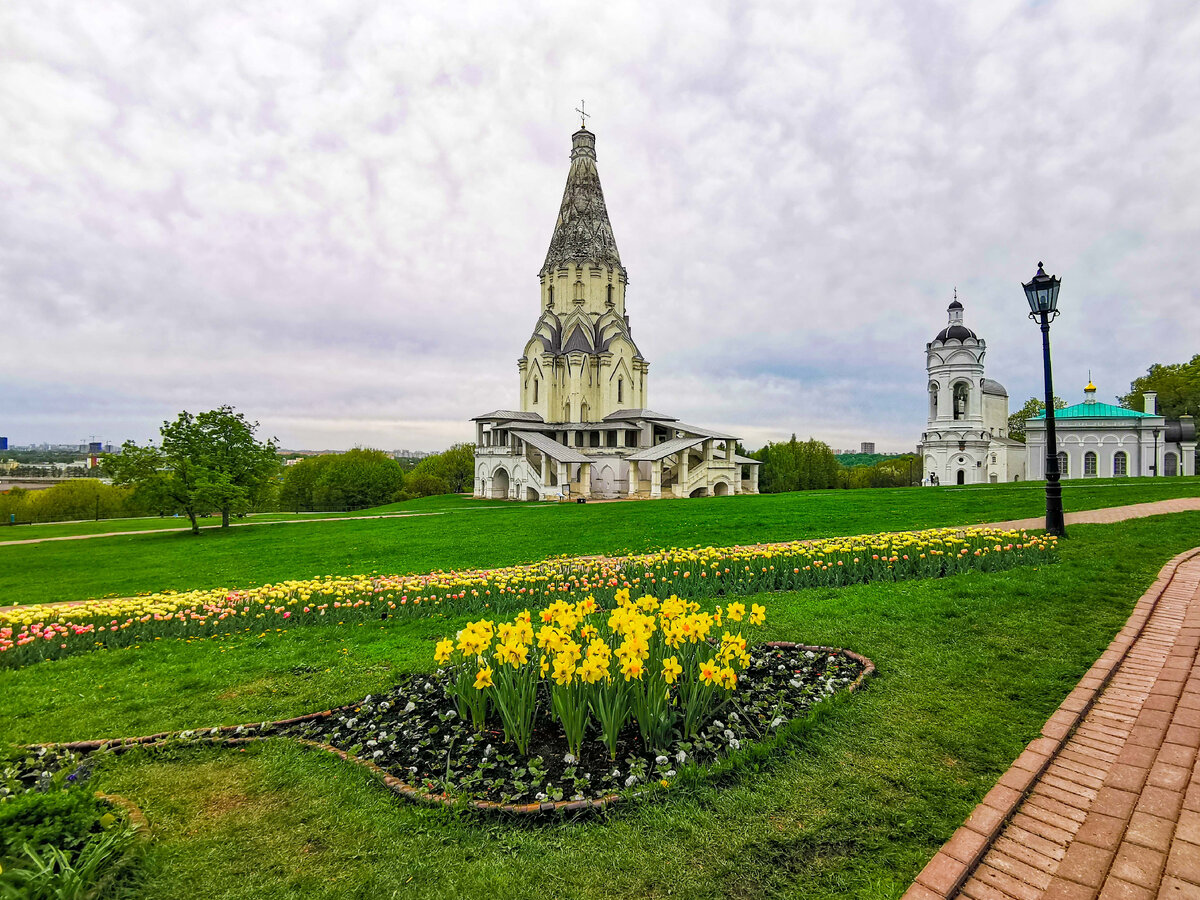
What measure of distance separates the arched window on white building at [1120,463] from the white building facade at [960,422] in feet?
17.9

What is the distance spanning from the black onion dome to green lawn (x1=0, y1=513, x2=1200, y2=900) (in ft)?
145

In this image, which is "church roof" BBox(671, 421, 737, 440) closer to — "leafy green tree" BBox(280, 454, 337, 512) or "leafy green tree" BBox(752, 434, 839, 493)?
"leafy green tree" BBox(752, 434, 839, 493)

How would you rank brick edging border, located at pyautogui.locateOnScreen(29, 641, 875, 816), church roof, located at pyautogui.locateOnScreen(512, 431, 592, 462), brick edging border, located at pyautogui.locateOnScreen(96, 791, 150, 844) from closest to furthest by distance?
brick edging border, located at pyautogui.locateOnScreen(96, 791, 150, 844)
brick edging border, located at pyautogui.locateOnScreen(29, 641, 875, 816)
church roof, located at pyautogui.locateOnScreen(512, 431, 592, 462)

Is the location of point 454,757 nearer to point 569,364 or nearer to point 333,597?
point 333,597

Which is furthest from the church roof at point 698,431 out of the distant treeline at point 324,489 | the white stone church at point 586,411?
the distant treeline at point 324,489

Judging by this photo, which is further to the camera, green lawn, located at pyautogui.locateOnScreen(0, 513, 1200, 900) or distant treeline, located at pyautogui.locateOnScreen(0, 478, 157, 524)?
distant treeline, located at pyautogui.locateOnScreen(0, 478, 157, 524)

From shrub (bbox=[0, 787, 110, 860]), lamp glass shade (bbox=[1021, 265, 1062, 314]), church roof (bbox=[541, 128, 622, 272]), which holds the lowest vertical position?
shrub (bbox=[0, 787, 110, 860])

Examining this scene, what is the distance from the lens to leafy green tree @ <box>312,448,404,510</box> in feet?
189

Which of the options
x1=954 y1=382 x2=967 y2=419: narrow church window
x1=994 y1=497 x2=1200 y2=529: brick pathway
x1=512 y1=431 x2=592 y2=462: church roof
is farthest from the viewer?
x1=954 y1=382 x2=967 y2=419: narrow church window

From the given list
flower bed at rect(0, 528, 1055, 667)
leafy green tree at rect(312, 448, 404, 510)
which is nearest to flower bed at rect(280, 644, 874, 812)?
flower bed at rect(0, 528, 1055, 667)

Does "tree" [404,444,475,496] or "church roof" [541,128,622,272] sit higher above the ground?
A: "church roof" [541,128,622,272]

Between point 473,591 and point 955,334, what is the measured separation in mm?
47674

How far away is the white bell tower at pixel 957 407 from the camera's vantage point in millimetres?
43125

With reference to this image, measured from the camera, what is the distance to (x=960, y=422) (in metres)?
43.7
